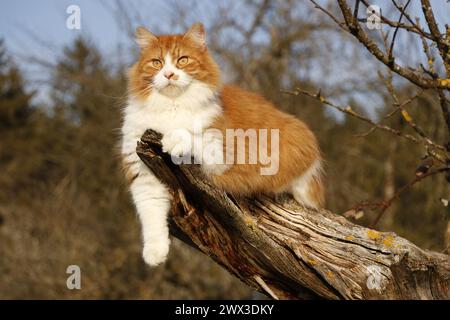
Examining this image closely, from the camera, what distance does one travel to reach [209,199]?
132 inches

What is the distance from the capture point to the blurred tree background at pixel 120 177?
11398mm

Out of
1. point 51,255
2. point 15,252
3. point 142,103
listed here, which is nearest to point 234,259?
point 142,103

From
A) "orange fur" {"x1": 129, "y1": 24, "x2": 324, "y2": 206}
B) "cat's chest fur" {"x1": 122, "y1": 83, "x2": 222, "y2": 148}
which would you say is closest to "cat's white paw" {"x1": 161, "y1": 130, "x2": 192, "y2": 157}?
"cat's chest fur" {"x1": 122, "y1": 83, "x2": 222, "y2": 148}

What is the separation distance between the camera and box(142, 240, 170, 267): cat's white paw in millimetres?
3680

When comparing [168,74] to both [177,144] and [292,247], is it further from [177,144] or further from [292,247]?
[292,247]

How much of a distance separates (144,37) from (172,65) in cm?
46

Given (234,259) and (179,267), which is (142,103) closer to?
(234,259)

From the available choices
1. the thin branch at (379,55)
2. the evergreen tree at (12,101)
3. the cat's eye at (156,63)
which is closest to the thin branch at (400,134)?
the thin branch at (379,55)

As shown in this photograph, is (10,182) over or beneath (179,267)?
over

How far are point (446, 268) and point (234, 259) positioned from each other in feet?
4.40

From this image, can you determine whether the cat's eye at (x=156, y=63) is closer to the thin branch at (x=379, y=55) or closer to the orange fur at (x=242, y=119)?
the orange fur at (x=242, y=119)

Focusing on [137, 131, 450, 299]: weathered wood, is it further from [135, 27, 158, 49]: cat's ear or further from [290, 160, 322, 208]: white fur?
[135, 27, 158, 49]: cat's ear

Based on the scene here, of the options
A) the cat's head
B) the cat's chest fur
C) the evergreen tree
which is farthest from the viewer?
the evergreen tree

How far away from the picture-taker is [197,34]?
13.3ft
